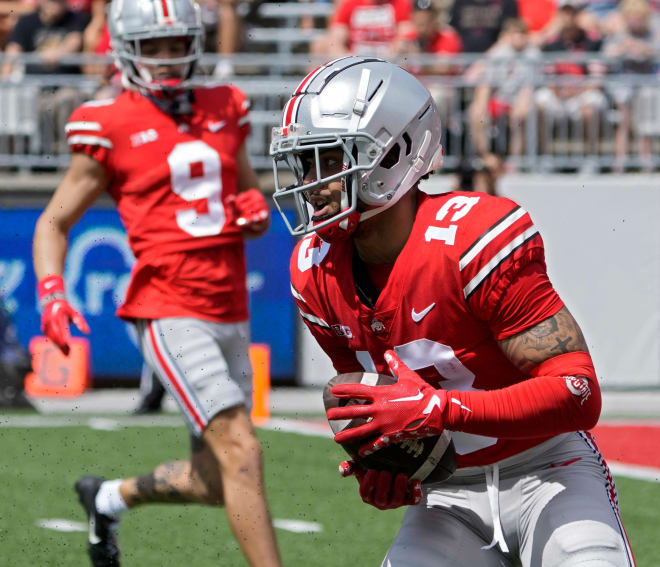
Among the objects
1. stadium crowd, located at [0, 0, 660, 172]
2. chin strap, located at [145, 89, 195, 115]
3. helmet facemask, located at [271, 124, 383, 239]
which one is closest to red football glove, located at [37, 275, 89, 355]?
chin strap, located at [145, 89, 195, 115]

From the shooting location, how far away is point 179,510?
18.5 feet

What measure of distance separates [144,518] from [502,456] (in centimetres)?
288

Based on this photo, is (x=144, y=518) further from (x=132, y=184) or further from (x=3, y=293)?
(x=3, y=293)

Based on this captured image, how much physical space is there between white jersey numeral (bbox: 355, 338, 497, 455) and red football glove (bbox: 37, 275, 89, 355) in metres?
1.61

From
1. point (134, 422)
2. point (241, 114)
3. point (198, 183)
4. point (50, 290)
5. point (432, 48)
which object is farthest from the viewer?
point (432, 48)

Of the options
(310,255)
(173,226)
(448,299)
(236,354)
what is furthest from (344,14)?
(448,299)

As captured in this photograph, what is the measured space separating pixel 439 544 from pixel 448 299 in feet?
1.88

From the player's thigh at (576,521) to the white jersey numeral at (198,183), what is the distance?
6.50 ft

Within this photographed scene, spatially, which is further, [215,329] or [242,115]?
[242,115]

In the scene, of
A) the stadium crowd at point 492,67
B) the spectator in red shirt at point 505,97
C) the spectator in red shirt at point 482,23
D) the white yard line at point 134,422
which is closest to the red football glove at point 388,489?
the white yard line at point 134,422

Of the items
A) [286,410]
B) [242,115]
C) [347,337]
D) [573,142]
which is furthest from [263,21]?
[347,337]

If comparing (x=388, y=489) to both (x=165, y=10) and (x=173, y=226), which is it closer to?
(x=173, y=226)

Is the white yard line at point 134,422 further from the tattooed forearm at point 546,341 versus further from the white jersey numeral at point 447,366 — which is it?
the tattooed forearm at point 546,341

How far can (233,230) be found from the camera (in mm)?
4613
